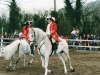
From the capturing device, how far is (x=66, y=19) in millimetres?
29672

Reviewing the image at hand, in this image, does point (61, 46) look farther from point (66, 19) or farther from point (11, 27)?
point (11, 27)

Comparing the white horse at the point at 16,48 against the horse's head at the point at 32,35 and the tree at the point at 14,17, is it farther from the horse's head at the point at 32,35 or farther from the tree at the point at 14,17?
the tree at the point at 14,17

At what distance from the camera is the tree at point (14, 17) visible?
38.3 meters

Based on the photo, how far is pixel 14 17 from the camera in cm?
3869

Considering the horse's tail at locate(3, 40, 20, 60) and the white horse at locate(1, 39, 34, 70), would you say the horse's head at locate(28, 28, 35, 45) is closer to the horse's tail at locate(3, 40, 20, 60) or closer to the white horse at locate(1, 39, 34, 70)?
the white horse at locate(1, 39, 34, 70)

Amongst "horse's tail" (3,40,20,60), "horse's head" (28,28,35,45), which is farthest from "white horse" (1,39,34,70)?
"horse's head" (28,28,35,45)

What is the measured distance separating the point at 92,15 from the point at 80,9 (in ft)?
10.2

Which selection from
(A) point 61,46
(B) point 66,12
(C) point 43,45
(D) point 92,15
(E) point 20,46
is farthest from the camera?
(D) point 92,15

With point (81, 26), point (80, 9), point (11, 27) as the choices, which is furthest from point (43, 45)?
point (11, 27)

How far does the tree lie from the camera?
3831cm

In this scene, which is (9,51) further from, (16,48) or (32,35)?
(32,35)

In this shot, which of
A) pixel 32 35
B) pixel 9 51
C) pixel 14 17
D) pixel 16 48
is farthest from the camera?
pixel 14 17

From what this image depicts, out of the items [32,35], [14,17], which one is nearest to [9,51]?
[32,35]

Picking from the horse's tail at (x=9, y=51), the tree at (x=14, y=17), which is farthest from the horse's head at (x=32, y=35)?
the tree at (x=14, y=17)
